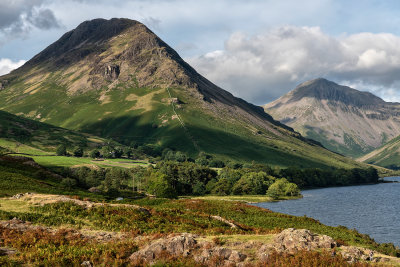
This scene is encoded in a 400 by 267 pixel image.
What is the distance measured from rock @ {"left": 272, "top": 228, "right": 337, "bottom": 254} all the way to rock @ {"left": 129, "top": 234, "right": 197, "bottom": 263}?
7136 millimetres

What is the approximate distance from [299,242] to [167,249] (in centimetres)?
1098

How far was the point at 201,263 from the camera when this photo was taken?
2600 centimetres

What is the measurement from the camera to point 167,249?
27891mm

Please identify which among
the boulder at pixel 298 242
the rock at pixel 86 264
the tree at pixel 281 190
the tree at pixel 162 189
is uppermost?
the boulder at pixel 298 242

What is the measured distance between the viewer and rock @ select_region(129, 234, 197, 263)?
27.2 metres

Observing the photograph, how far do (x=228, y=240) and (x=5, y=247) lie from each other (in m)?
19.3

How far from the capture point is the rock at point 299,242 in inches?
1087

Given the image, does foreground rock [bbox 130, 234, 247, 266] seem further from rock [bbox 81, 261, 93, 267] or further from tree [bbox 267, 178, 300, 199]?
tree [bbox 267, 178, 300, 199]

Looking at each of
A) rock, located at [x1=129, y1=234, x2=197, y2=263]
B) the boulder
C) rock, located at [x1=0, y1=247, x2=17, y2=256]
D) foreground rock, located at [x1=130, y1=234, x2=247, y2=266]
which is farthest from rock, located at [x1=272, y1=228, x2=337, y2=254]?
rock, located at [x1=0, y1=247, x2=17, y2=256]

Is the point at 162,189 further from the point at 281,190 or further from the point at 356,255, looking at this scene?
the point at 356,255

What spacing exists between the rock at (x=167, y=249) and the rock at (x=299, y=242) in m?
7.14

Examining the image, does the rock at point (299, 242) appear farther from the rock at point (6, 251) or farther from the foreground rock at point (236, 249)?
the rock at point (6, 251)

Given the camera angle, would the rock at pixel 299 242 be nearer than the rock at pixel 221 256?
No

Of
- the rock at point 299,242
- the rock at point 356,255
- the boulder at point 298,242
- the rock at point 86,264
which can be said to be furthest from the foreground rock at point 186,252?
the rock at point 356,255
